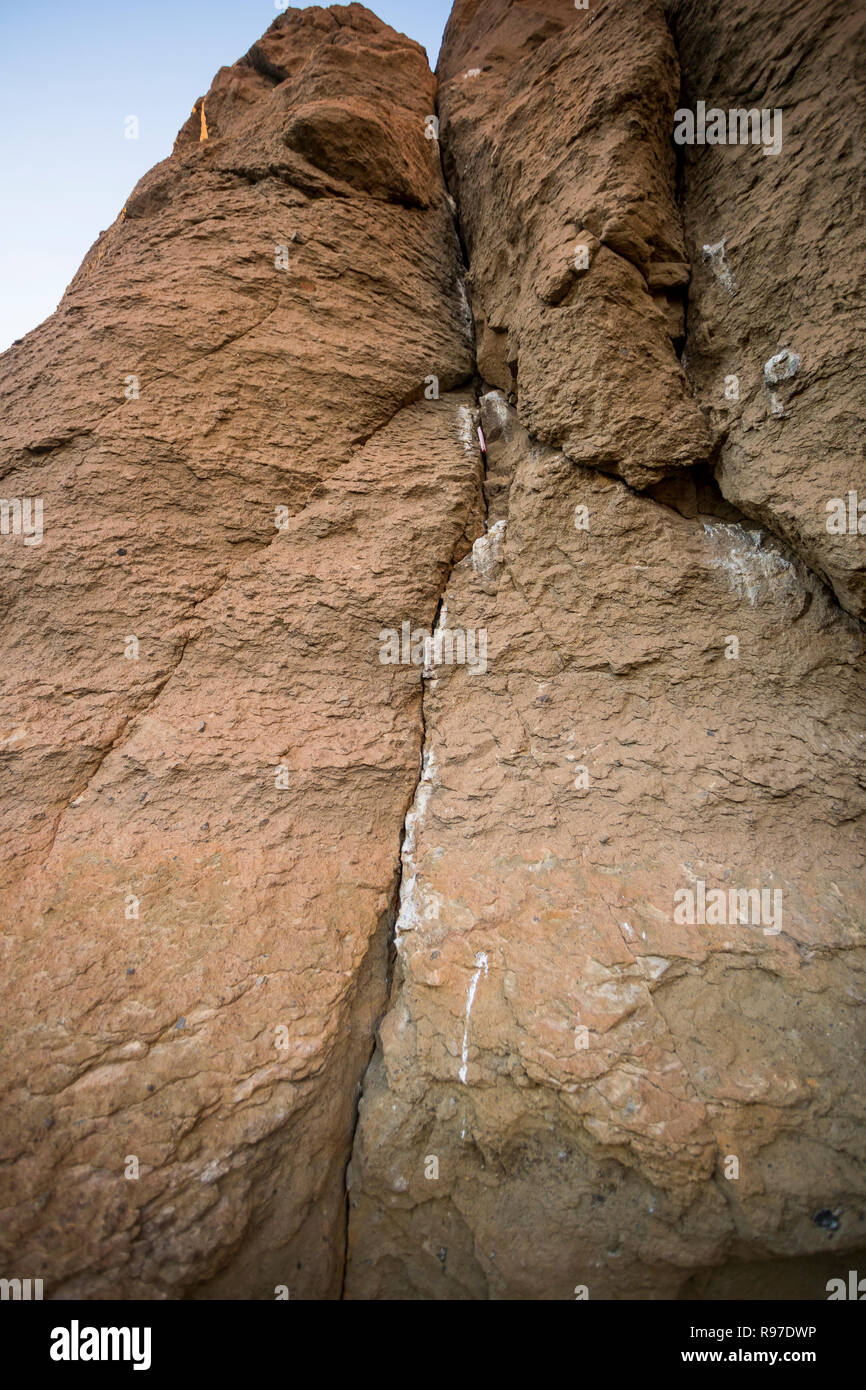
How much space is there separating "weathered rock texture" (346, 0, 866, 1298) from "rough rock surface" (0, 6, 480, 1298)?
31 centimetres

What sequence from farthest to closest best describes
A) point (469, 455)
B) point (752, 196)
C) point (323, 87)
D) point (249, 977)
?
point (323, 87) → point (469, 455) → point (752, 196) → point (249, 977)

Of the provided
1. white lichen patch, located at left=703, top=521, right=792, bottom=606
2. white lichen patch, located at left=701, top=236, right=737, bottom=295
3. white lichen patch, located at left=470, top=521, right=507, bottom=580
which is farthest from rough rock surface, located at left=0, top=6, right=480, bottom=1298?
white lichen patch, located at left=701, top=236, right=737, bottom=295

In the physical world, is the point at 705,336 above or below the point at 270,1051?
above

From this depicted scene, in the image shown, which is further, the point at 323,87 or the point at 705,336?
the point at 323,87

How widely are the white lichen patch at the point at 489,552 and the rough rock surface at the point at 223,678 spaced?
13cm

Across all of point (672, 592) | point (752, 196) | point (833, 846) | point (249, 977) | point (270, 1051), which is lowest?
point (270, 1051)

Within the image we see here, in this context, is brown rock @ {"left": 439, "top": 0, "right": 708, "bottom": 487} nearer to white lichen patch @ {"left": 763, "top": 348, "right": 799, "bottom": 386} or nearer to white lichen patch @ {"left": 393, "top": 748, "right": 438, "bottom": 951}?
white lichen patch @ {"left": 763, "top": 348, "right": 799, "bottom": 386}

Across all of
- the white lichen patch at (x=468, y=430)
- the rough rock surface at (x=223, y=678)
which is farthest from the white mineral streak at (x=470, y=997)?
the white lichen patch at (x=468, y=430)

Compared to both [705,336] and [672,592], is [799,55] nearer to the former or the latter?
[705,336]

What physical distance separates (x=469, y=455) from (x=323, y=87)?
2.54 m

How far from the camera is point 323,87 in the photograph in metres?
3.39

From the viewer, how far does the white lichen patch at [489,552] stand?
9.39 feet

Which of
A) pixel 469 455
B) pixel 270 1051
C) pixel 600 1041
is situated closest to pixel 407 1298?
pixel 270 1051

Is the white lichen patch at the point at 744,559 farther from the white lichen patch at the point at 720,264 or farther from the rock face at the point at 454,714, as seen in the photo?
the white lichen patch at the point at 720,264
